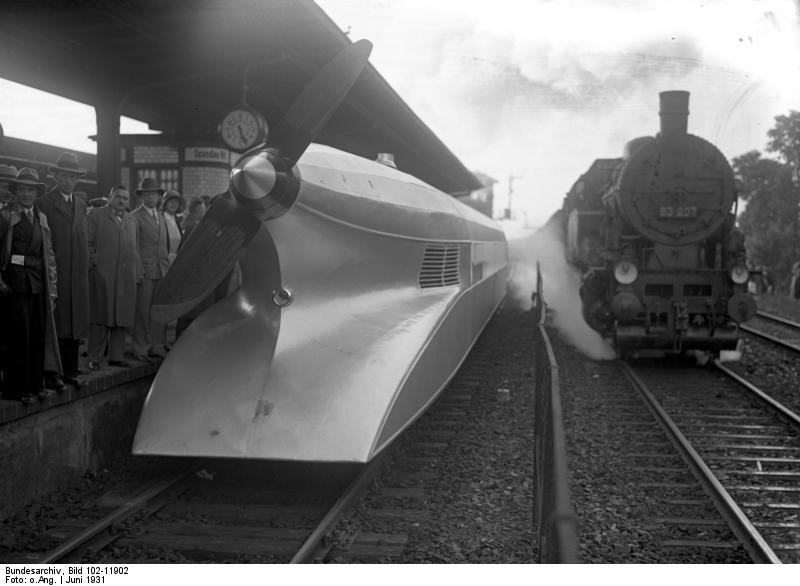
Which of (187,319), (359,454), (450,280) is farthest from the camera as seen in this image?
(450,280)

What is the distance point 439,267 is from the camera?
7.49 meters

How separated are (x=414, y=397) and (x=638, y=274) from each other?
19.3 ft

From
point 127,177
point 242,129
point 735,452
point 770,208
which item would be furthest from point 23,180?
point 770,208

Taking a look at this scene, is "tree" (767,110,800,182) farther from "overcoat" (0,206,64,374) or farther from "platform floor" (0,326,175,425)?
"overcoat" (0,206,64,374)

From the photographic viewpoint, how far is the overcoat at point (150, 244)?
7094 mm

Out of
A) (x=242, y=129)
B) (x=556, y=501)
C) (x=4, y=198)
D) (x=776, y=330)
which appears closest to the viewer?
(x=556, y=501)

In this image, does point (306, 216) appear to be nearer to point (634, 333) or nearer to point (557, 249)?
point (634, 333)

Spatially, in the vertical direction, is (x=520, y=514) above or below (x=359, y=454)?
below

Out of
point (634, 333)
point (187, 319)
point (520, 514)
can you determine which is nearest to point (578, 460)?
point (520, 514)

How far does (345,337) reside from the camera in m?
5.67

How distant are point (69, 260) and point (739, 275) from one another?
27.7 ft

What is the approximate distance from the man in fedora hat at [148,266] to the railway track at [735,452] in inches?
181

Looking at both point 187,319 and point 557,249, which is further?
point 557,249

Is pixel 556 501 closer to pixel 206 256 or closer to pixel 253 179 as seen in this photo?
pixel 253 179
